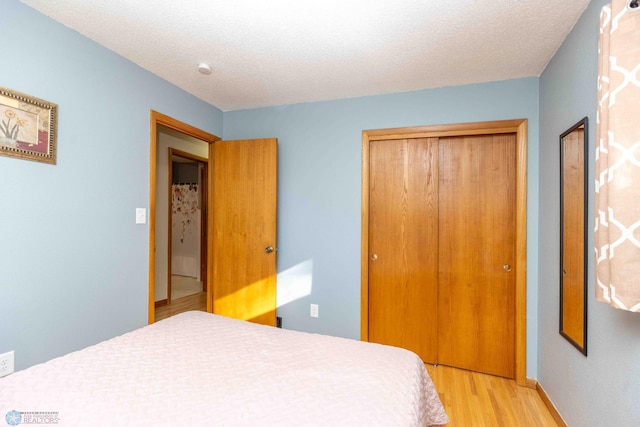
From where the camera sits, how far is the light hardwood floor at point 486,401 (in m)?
1.92

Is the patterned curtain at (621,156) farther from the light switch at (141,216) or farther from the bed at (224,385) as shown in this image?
the light switch at (141,216)

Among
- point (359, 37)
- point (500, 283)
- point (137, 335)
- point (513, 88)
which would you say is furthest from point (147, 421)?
point (513, 88)

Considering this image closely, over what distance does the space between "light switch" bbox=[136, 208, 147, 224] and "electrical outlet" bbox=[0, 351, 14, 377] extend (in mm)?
1013

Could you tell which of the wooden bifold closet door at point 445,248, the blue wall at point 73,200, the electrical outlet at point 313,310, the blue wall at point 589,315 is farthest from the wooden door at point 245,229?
the blue wall at point 589,315

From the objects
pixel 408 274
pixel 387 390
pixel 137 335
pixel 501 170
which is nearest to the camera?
pixel 387 390

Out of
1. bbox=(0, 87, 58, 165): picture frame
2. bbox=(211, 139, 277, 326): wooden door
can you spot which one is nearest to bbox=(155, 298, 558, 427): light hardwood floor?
bbox=(211, 139, 277, 326): wooden door

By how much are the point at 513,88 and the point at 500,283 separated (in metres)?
1.54

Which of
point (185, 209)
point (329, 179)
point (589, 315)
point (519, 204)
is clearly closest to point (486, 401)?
point (589, 315)

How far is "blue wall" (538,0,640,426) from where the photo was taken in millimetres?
1270

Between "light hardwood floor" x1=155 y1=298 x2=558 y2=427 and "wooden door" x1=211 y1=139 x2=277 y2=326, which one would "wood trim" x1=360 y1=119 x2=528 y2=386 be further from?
"wooden door" x1=211 y1=139 x2=277 y2=326

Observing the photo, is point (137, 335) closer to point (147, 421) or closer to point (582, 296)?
point (147, 421)

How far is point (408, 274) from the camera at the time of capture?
271cm

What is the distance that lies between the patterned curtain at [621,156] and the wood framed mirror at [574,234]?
514mm

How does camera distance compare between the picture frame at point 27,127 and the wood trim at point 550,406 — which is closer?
the picture frame at point 27,127
